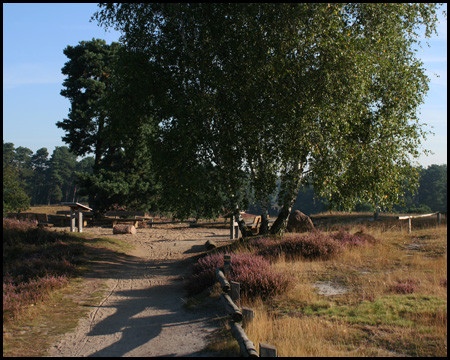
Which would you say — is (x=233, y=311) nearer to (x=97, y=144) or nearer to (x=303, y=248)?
(x=303, y=248)

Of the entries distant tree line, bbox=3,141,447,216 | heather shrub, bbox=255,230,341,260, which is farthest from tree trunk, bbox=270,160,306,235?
distant tree line, bbox=3,141,447,216

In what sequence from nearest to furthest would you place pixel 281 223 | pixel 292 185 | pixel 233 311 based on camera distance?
pixel 233 311
pixel 292 185
pixel 281 223

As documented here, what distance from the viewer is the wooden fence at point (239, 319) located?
5926mm

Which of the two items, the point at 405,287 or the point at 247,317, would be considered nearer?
the point at 247,317

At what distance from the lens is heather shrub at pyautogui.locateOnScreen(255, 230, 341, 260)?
47.8 feet

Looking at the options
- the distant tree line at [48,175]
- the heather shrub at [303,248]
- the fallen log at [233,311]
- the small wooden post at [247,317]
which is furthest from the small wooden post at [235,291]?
the distant tree line at [48,175]

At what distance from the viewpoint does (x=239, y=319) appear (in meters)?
8.03

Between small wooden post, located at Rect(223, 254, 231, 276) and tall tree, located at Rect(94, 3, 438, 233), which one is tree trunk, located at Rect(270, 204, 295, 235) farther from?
small wooden post, located at Rect(223, 254, 231, 276)

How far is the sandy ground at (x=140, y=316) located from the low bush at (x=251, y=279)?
0.77 m

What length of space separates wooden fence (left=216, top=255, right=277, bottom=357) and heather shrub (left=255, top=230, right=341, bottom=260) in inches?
122

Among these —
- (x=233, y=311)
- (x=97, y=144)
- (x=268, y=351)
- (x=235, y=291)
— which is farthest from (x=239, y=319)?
(x=97, y=144)

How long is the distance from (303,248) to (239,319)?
7.34 metres

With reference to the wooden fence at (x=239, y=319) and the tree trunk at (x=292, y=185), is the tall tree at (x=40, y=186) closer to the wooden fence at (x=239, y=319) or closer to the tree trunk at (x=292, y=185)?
the tree trunk at (x=292, y=185)

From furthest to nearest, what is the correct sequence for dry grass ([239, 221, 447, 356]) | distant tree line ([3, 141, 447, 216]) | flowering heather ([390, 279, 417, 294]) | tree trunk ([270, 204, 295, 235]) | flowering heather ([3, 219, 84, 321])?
distant tree line ([3, 141, 447, 216]) → tree trunk ([270, 204, 295, 235]) → flowering heather ([3, 219, 84, 321]) → flowering heather ([390, 279, 417, 294]) → dry grass ([239, 221, 447, 356])
